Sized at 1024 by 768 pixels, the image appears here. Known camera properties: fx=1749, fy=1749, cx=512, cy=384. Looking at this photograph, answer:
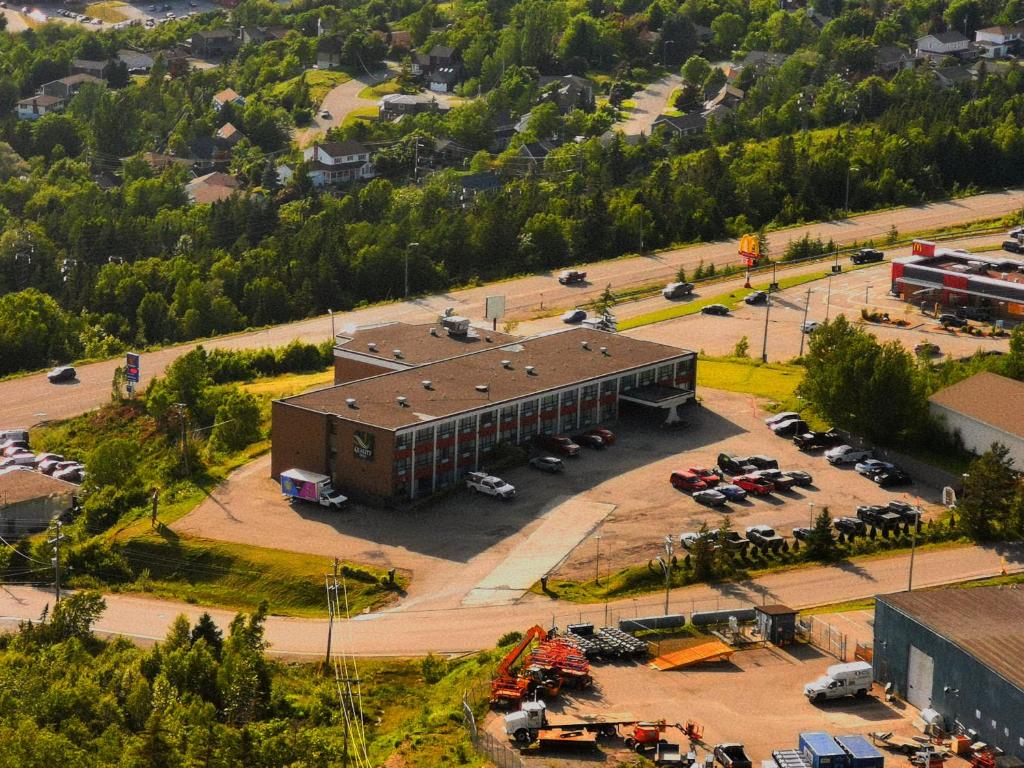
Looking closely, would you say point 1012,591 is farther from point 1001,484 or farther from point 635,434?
point 635,434

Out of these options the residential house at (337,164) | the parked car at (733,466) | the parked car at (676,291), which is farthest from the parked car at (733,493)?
the residential house at (337,164)

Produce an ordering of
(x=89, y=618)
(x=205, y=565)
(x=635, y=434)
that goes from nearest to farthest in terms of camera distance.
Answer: (x=89, y=618), (x=205, y=565), (x=635, y=434)

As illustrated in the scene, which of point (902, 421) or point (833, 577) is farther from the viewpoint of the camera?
point (902, 421)

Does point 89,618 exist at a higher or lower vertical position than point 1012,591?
lower

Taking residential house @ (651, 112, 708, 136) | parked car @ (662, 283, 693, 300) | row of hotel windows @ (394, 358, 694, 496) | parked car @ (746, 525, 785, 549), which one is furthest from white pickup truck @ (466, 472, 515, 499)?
residential house @ (651, 112, 708, 136)

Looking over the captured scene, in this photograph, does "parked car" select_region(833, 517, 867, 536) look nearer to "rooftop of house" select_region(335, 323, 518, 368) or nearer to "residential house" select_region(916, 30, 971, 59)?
"rooftop of house" select_region(335, 323, 518, 368)

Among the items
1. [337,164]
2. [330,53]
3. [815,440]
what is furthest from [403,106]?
[815,440]

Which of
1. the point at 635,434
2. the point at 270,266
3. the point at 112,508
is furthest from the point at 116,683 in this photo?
the point at 270,266

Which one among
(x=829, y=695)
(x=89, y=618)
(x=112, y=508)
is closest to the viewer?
(x=829, y=695)

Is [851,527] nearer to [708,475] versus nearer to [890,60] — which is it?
[708,475]
